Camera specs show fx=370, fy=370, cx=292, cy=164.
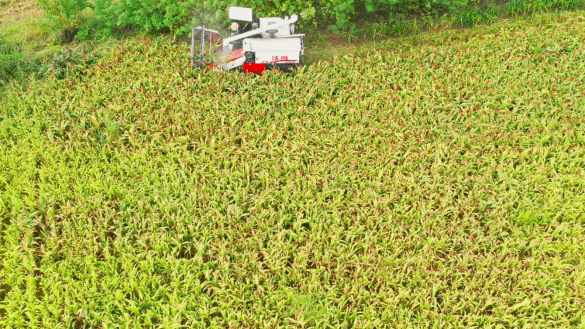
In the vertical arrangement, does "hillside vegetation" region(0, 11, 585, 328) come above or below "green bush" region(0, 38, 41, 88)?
below

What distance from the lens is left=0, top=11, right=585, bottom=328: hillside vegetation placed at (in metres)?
4.91

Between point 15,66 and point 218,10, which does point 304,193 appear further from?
point 15,66

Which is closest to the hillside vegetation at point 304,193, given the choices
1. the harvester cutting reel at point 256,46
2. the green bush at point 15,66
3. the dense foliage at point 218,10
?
the harvester cutting reel at point 256,46

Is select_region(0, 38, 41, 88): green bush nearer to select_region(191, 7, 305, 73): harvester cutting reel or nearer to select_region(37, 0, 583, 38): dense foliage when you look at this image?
select_region(37, 0, 583, 38): dense foliage

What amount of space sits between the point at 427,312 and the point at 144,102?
21.2 ft

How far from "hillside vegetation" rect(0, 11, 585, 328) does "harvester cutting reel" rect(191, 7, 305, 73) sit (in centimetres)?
39

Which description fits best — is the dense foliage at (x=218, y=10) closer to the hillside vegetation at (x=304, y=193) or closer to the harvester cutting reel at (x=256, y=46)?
the harvester cutting reel at (x=256, y=46)

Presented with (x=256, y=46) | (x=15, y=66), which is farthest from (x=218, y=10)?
(x=15, y=66)

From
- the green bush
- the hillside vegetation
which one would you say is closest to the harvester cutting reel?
the hillside vegetation

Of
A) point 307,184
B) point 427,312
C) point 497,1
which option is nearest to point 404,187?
point 307,184

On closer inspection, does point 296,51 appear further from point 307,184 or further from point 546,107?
point 546,107

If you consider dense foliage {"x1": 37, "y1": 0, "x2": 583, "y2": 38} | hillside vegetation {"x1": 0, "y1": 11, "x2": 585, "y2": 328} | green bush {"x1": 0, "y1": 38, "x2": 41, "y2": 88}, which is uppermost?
dense foliage {"x1": 37, "y1": 0, "x2": 583, "y2": 38}

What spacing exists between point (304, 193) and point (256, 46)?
376 cm

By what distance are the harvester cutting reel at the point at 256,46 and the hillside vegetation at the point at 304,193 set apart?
39 cm
